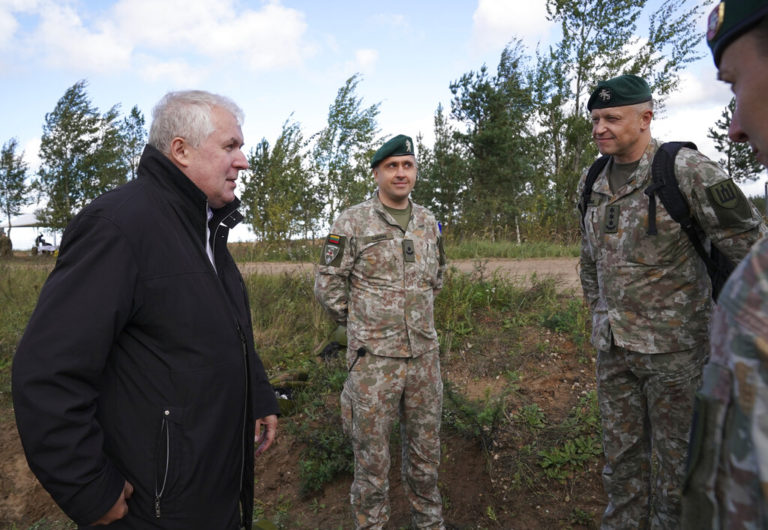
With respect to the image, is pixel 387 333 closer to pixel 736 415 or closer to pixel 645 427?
pixel 645 427

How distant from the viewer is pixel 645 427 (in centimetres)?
275

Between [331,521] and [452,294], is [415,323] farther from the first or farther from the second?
[452,294]

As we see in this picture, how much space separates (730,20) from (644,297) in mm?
2082

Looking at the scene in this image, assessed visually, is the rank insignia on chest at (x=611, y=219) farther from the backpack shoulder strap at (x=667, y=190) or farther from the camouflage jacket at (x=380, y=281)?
the camouflage jacket at (x=380, y=281)

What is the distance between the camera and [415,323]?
120 inches

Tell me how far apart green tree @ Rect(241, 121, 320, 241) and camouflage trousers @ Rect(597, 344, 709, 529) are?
6.24 meters

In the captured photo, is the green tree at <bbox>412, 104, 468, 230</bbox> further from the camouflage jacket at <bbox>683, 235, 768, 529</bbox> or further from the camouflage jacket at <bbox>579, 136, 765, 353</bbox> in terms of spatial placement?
the camouflage jacket at <bbox>683, 235, 768, 529</bbox>

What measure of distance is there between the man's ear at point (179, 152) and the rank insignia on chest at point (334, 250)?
138cm

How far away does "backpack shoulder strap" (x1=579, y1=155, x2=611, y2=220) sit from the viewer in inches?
115

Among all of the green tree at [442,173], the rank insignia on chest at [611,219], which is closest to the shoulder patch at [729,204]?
the rank insignia on chest at [611,219]

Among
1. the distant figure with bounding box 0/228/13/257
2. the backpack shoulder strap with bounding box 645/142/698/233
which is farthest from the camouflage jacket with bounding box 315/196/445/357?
the distant figure with bounding box 0/228/13/257

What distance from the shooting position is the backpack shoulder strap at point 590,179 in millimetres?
2926

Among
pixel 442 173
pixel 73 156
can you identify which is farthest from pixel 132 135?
pixel 442 173

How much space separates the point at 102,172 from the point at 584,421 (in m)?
28.8
